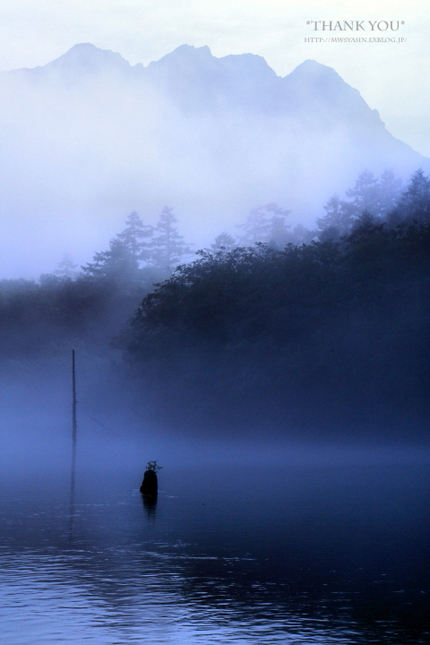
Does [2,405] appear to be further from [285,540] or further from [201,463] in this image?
[285,540]

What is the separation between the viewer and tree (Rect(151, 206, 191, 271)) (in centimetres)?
19225

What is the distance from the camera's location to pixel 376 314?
348ft

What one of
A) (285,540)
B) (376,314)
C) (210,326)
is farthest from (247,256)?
(285,540)

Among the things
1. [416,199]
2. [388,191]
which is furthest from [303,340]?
[388,191]

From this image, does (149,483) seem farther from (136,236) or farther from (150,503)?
(136,236)

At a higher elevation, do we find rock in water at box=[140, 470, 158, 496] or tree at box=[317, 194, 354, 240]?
tree at box=[317, 194, 354, 240]

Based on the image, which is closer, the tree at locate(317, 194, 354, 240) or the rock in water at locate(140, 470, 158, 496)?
the rock in water at locate(140, 470, 158, 496)

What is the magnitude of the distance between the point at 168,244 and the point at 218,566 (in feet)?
532

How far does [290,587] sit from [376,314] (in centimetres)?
7809

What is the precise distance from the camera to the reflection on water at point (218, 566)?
2448 cm

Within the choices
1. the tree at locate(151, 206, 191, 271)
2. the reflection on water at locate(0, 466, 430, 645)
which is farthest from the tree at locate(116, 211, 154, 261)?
the reflection on water at locate(0, 466, 430, 645)

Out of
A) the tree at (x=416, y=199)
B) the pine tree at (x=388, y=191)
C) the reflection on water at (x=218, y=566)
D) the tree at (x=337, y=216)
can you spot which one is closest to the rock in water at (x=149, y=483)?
the reflection on water at (x=218, y=566)

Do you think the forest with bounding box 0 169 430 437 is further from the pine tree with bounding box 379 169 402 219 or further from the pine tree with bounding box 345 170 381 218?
the pine tree with bounding box 345 170 381 218

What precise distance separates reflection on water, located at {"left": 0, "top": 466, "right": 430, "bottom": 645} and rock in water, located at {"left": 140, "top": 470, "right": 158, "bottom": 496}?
2.73 feet
